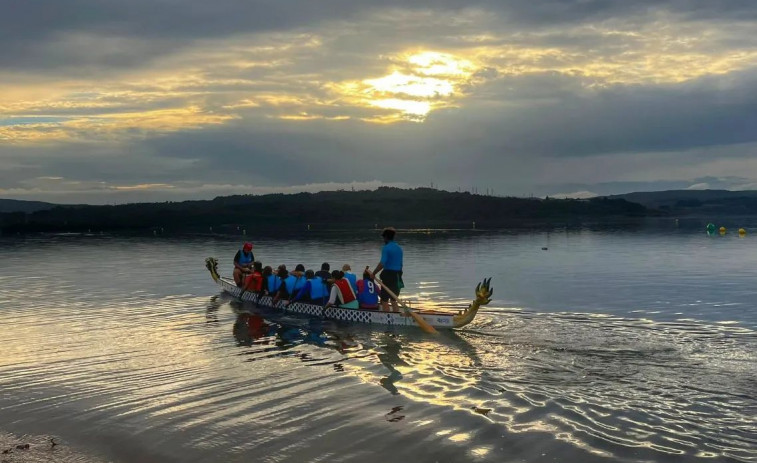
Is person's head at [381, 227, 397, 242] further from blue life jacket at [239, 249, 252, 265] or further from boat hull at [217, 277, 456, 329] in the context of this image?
blue life jacket at [239, 249, 252, 265]

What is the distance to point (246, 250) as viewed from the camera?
3131cm

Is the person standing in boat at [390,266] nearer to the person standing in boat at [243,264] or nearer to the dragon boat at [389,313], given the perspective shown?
the dragon boat at [389,313]

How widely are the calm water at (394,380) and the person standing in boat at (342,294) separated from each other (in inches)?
34.2

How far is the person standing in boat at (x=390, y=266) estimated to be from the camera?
22028mm

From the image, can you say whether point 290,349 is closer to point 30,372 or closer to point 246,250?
point 30,372

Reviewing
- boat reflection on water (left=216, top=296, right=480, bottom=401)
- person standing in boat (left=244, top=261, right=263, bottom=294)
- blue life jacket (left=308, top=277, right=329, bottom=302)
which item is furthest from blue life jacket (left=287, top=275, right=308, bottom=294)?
person standing in boat (left=244, top=261, right=263, bottom=294)

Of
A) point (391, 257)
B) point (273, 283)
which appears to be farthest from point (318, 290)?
point (391, 257)

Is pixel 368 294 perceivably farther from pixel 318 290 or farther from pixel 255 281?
pixel 255 281

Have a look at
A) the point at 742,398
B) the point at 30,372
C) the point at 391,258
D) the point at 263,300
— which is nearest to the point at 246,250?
the point at 263,300

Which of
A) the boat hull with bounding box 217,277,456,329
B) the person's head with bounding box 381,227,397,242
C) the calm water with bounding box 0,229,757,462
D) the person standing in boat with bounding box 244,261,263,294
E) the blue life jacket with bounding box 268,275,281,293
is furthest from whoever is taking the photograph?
the person standing in boat with bounding box 244,261,263,294

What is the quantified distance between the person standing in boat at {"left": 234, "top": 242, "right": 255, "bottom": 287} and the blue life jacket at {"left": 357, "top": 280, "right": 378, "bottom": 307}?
902 cm

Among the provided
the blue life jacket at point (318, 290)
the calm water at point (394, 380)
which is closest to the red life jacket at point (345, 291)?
the calm water at point (394, 380)

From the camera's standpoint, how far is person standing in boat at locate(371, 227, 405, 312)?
22028 mm

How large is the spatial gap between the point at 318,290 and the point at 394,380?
32.6ft
